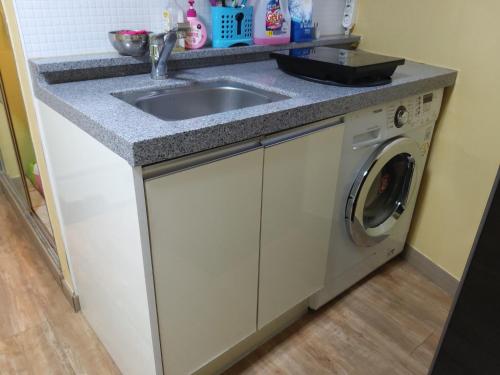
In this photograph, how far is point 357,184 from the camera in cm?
152

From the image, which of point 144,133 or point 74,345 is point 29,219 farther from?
point 144,133

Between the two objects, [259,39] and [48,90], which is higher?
[259,39]

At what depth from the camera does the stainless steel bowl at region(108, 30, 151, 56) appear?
1.32 metres

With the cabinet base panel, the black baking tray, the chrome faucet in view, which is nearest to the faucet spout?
the chrome faucet

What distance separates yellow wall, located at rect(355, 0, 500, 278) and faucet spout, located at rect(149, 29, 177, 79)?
107 cm

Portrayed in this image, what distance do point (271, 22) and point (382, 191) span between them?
2.94 ft

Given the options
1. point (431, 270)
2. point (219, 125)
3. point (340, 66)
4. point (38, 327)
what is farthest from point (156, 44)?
point (431, 270)

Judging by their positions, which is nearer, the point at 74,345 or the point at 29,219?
the point at 74,345

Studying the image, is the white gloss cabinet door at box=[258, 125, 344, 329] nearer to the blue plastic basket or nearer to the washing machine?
the washing machine

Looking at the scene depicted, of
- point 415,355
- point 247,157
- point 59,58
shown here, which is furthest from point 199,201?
point 415,355

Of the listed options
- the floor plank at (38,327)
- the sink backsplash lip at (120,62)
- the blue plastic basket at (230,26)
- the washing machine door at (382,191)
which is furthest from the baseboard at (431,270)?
the floor plank at (38,327)

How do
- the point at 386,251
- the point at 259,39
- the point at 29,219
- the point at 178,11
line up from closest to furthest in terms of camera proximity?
1. the point at 178,11
2. the point at 259,39
3. the point at 386,251
4. the point at 29,219

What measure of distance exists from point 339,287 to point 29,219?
5.37 ft

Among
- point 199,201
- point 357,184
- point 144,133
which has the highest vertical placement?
point 144,133
